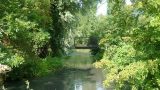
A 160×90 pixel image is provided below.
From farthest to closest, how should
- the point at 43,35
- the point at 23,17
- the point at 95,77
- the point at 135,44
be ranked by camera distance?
the point at 95,77, the point at 43,35, the point at 23,17, the point at 135,44

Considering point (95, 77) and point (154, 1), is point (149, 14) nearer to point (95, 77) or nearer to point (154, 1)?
point (154, 1)

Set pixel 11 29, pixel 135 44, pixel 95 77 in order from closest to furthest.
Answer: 1. pixel 135 44
2. pixel 11 29
3. pixel 95 77

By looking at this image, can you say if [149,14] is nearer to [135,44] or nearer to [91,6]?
[135,44]

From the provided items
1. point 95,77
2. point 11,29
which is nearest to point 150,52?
point 11,29

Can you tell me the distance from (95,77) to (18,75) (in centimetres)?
738

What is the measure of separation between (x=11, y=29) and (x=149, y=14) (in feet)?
31.1

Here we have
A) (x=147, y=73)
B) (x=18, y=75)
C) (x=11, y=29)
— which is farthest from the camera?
(x=18, y=75)

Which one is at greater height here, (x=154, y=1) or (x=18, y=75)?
(x=154, y=1)

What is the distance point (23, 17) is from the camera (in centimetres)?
2102

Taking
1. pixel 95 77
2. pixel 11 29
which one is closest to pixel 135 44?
pixel 11 29

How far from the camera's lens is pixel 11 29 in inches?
759

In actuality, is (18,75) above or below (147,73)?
below

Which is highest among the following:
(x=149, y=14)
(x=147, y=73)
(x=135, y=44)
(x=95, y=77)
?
(x=149, y=14)

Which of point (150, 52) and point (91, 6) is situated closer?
point (150, 52)
